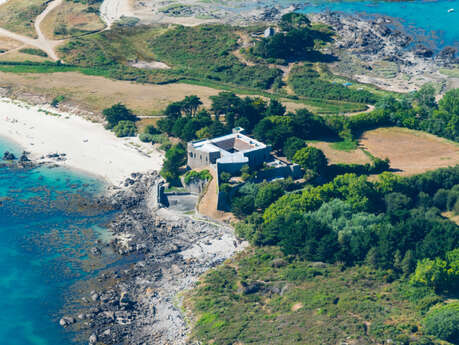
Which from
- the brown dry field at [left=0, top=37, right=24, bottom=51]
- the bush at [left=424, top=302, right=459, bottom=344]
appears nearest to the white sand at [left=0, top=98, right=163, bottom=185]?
the brown dry field at [left=0, top=37, right=24, bottom=51]

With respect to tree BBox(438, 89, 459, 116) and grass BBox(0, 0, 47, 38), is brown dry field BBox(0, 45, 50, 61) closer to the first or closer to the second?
grass BBox(0, 0, 47, 38)

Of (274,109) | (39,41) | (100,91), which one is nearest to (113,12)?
(39,41)

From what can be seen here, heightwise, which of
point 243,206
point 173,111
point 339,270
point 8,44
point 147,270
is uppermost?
point 8,44

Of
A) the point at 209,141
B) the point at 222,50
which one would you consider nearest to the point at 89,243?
the point at 209,141

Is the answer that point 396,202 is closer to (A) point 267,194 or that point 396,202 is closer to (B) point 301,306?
(A) point 267,194

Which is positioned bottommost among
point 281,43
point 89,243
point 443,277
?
point 89,243

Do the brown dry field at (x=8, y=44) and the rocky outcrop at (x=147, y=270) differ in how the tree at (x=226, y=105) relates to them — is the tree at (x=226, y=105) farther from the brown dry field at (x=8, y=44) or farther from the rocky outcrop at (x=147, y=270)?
the brown dry field at (x=8, y=44)

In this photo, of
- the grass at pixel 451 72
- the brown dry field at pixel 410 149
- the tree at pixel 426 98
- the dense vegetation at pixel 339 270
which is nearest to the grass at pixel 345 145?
the brown dry field at pixel 410 149

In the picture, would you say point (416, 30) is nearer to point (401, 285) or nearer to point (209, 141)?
point (209, 141)
